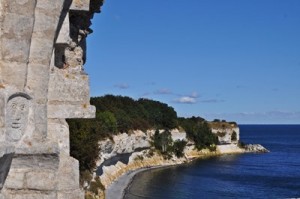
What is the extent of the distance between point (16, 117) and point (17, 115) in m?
0.02

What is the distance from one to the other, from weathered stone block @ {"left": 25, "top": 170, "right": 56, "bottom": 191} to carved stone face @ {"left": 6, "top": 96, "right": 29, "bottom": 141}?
40cm

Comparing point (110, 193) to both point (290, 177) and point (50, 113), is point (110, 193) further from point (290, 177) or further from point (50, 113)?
point (50, 113)

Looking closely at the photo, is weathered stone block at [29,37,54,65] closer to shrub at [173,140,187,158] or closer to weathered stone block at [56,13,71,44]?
weathered stone block at [56,13,71,44]

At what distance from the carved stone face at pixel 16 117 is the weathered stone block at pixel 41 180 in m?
0.40

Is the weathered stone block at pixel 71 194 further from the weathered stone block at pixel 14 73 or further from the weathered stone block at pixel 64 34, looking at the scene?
the weathered stone block at pixel 64 34

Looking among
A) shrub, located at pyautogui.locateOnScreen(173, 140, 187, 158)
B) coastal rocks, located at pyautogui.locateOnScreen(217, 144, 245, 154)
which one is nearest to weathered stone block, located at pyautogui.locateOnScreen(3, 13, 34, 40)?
shrub, located at pyautogui.locateOnScreen(173, 140, 187, 158)

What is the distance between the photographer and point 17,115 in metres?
3.74

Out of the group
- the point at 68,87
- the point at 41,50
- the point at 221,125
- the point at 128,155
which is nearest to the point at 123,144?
the point at 128,155

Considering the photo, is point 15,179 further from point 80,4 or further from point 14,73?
point 80,4

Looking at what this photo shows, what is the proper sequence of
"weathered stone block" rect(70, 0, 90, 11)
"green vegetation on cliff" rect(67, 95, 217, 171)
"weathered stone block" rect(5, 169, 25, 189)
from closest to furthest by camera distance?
"weathered stone block" rect(5, 169, 25, 189) < "weathered stone block" rect(70, 0, 90, 11) < "green vegetation on cliff" rect(67, 95, 217, 171)

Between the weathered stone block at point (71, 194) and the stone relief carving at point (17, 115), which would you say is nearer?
the stone relief carving at point (17, 115)

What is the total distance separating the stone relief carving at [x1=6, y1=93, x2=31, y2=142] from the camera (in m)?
3.66

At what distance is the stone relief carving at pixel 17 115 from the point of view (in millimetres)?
3665

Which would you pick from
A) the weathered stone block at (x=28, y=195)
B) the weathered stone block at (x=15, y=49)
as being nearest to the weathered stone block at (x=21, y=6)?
the weathered stone block at (x=15, y=49)
